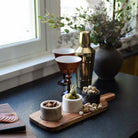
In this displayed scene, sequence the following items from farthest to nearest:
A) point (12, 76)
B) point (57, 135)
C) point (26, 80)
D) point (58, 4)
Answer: point (58, 4) → point (26, 80) → point (12, 76) → point (57, 135)

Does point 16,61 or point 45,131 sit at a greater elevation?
point 16,61

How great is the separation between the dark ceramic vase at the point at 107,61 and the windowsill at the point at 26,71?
310 millimetres

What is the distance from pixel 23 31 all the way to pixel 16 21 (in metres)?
0.08

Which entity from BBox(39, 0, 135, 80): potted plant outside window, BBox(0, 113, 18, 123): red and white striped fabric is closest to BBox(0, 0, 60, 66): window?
BBox(39, 0, 135, 80): potted plant outside window

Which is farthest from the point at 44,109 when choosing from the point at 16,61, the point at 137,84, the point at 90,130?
the point at 137,84

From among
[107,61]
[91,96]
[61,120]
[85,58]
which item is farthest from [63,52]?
[61,120]

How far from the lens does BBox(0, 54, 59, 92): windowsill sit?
144 cm

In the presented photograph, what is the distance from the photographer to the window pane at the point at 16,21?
1510mm

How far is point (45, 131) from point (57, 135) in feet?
0.18

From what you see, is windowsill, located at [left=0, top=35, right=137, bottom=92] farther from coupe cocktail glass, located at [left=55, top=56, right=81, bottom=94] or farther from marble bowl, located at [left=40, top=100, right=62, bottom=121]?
marble bowl, located at [left=40, top=100, right=62, bottom=121]

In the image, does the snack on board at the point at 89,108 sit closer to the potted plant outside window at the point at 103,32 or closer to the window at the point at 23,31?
the potted plant outside window at the point at 103,32

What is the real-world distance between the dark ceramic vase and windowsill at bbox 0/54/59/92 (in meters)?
0.31

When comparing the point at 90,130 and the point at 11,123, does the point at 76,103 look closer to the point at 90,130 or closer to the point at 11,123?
the point at 90,130

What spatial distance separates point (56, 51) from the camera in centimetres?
146
